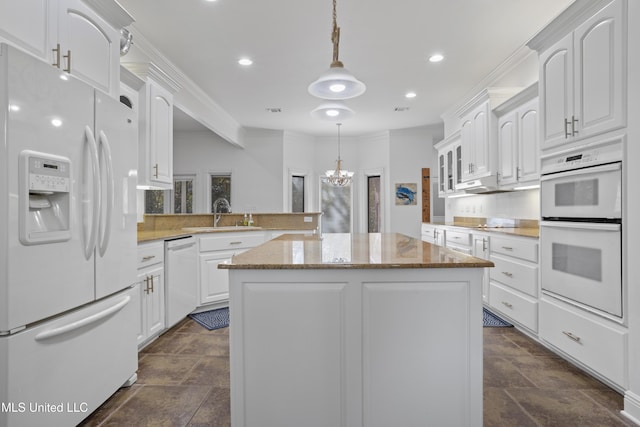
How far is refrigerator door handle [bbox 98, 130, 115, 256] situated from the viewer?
1.89 metres

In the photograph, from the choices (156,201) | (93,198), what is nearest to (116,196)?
(93,198)

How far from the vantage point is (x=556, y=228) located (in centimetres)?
250

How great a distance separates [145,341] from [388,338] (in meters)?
2.13

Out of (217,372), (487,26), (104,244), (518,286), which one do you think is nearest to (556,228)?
(518,286)

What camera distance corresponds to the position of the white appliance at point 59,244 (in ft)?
4.58

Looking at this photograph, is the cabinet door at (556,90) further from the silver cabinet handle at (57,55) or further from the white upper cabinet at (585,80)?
the silver cabinet handle at (57,55)

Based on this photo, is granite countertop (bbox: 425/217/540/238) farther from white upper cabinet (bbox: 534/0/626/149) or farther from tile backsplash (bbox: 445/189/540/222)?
white upper cabinet (bbox: 534/0/626/149)

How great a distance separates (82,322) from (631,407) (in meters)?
2.75

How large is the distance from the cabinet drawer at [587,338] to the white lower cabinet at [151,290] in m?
2.94

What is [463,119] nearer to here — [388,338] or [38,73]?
[388,338]

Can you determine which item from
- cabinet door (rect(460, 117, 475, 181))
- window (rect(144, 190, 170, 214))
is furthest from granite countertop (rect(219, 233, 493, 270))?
window (rect(144, 190, 170, 214))

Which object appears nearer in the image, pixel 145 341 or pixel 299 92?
pixel 145 341

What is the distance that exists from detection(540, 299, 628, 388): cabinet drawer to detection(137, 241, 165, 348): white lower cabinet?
9.66 feet

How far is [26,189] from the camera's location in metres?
1.44
